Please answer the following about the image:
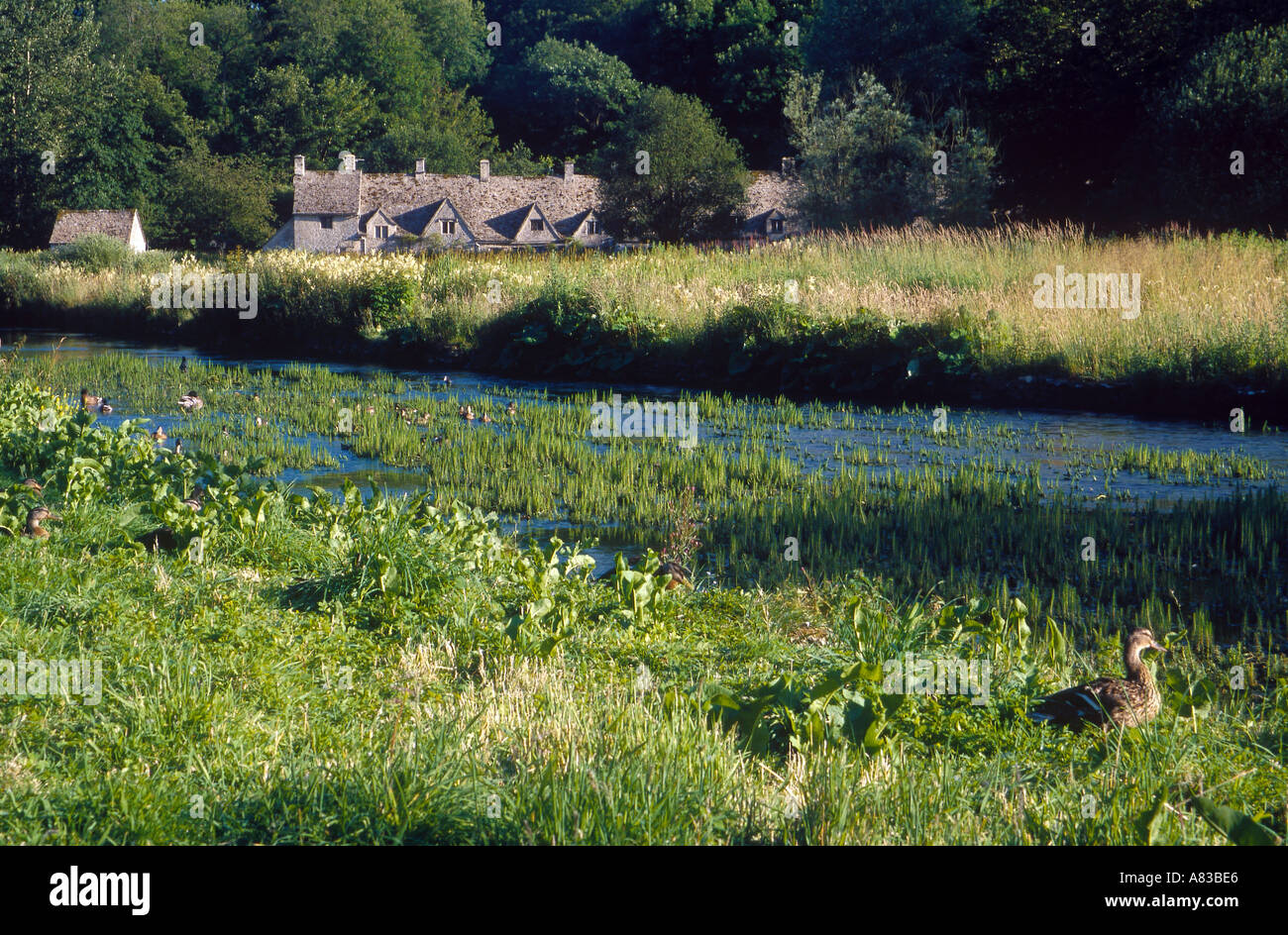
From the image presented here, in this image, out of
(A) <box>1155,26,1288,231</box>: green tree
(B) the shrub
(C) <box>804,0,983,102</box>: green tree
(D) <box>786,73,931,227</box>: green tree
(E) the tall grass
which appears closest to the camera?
(E) the tall grass

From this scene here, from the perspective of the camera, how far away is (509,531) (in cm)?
912

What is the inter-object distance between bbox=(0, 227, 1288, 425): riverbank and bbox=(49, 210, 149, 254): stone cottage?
40294 millimetres

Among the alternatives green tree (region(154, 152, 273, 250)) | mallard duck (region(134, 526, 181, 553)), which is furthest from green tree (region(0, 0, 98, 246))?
mallard duck (region(134, 526, 181, 553))

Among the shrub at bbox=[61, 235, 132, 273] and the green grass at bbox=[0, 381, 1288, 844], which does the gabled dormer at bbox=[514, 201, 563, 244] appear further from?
the green grass at bbox=[0, 381, 1288, 844]

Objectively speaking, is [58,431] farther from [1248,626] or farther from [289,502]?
[1248,626]

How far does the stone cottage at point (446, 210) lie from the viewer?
69250mm

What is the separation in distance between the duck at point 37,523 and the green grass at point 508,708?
17 centimetres

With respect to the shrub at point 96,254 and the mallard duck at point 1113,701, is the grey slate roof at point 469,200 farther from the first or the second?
the mallard duck at point 1113,701

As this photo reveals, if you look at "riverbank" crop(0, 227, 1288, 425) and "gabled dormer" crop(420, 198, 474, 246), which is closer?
"riverbank" crop(0, 227, 1288, 425)

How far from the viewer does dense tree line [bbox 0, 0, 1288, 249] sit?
1251 inches

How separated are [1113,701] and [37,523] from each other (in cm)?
608

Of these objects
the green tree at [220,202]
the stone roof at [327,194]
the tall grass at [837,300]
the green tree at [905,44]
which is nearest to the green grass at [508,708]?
the tall grass at [837,300]

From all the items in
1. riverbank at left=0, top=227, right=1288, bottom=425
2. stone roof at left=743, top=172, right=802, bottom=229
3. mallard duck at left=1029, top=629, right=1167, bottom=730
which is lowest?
mallard duck at left=1029, top=629, right=1167, bottom=730

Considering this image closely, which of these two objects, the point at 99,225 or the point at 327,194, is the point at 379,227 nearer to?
the point at 327,194
